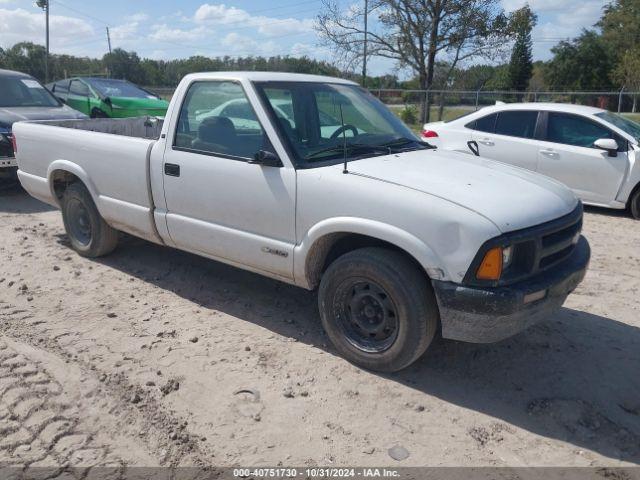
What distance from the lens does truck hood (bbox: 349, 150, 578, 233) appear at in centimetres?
340

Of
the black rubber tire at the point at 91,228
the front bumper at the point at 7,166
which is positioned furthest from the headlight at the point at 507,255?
the front bumper at the point at 7,166

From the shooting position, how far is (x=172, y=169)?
184 inches

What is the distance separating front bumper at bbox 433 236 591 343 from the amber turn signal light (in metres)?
0.07

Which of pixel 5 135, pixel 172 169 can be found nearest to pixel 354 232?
pixel 172 169

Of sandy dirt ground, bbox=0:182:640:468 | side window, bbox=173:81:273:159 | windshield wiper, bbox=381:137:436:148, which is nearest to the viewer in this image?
sandy dirt ground, bbox=0:182:640:468

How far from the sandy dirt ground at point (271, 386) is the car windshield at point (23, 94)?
588 centimetres

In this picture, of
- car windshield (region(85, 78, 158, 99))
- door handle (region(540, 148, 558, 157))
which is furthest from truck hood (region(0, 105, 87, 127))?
door handle (region(540, 148, 558, 157))

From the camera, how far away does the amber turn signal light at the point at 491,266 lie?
3.22 meters

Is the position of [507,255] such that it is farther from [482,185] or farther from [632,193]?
[632,193]

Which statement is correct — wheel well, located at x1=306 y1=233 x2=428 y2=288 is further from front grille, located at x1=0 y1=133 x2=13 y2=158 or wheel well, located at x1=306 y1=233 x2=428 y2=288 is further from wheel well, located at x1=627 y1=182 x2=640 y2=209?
front grille, located at x1=0 y1=133 x2=13 y2=158

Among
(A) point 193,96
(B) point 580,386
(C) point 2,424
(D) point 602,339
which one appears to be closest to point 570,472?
(B) point 580,386

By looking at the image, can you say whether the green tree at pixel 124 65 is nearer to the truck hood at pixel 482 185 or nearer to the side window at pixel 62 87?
the side window at pixel 62 87

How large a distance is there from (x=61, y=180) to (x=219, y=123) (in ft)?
8.21

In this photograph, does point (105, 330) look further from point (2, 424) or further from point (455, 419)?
point (455, 419)
